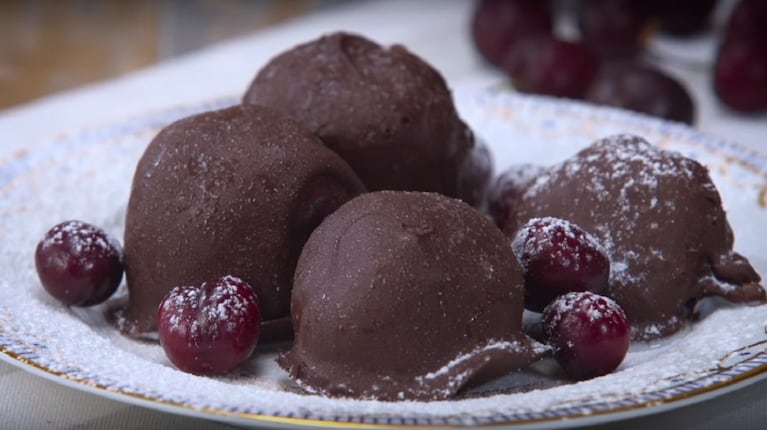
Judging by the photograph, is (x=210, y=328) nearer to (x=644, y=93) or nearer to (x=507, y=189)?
(x=507, y=189)

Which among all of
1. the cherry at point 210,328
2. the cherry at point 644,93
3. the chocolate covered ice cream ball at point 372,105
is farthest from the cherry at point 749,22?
the cherry at point 210,328

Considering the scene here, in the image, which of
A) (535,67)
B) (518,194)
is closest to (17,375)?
(518,194)

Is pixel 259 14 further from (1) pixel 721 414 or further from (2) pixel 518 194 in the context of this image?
(1) pixel 721 414

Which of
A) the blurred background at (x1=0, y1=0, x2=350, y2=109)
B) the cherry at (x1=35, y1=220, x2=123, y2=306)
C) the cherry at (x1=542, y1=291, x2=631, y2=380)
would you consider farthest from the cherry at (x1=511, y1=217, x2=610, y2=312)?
the blurred background at (x1=0, y1=0, x2=350, y2=109)

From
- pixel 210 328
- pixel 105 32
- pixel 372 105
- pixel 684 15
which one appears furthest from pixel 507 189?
pixel 105 32

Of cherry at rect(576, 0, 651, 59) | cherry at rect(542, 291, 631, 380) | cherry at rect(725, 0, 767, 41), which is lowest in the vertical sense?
cherry at rect(576, 0, 651, 59)

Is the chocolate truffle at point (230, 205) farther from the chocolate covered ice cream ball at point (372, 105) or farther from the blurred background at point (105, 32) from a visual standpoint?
the blurred background at point (105, 32)

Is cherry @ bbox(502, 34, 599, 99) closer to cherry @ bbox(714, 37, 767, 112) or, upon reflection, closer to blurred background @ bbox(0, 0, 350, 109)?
cherry @ bbox(714, 37, 767, 112)
